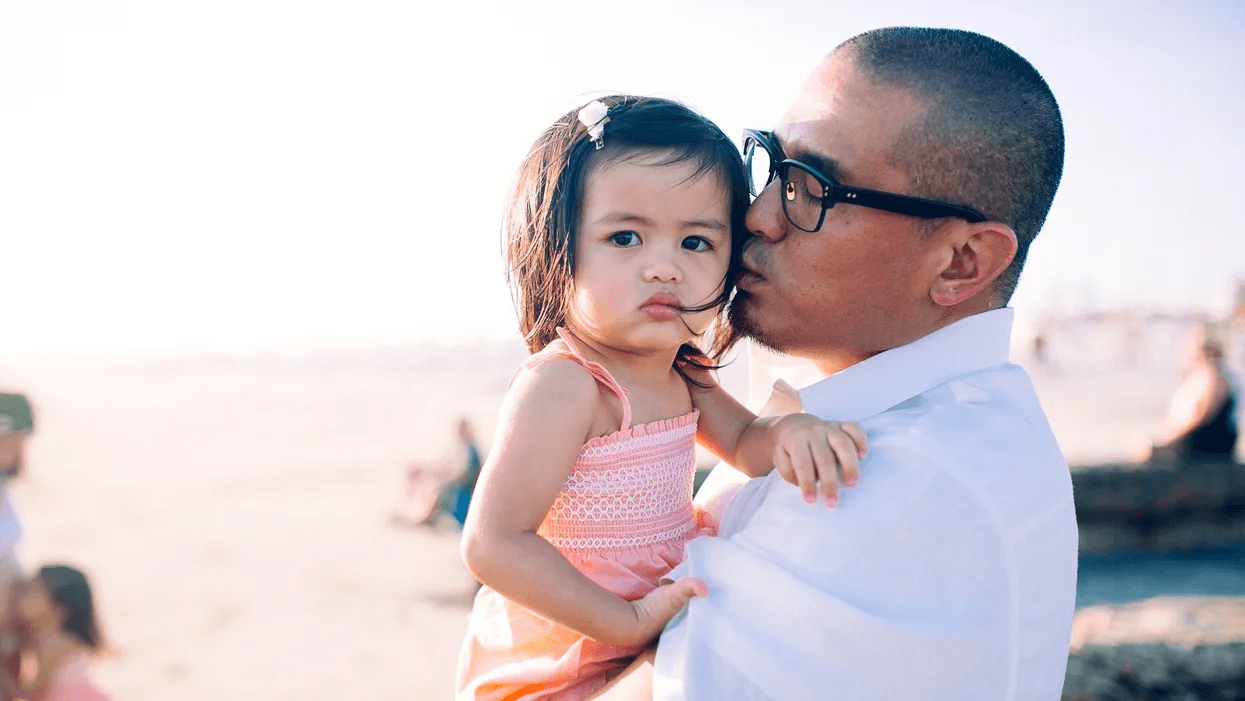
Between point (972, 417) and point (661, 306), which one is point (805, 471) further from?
point (661, 306)

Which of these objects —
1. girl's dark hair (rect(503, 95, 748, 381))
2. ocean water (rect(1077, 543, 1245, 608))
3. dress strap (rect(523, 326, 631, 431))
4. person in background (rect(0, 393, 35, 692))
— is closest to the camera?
dress strap (rect(523, 326, 631, 431))

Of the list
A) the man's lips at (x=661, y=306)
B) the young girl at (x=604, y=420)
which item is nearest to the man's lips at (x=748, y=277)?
the young girl at (x=604, y=420)

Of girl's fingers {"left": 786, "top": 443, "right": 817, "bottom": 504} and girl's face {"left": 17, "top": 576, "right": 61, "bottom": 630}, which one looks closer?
girl's fingers {"left": 786, "top": 443, "right": 817, "bottom": 504}

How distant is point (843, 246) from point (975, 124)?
18.3 inches

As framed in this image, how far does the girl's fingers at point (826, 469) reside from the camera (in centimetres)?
180

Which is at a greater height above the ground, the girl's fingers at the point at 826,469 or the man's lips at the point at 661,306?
the man's lips at the point at 661,306

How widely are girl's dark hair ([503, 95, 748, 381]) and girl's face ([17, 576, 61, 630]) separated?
4625 millimetres

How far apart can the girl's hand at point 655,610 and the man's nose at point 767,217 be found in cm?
104

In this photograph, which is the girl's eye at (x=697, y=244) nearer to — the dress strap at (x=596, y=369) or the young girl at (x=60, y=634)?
the dress strap at (x=596, y=369)

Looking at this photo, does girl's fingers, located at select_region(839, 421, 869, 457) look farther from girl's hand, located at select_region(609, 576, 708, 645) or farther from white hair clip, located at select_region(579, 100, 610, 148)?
white hair clip, located at select_region(579, 100, 610, 148)

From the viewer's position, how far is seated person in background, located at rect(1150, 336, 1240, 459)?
1042 cm

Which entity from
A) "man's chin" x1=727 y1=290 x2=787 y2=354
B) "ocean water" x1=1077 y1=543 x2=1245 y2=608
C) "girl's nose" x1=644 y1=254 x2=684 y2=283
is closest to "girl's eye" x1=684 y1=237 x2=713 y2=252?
"girl's nose" x1=644 y1=254 x2=684 y2=283

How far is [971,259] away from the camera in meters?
2.49

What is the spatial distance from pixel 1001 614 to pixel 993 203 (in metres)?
1.20
